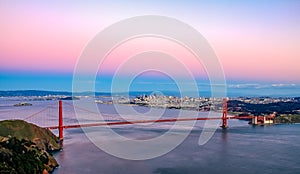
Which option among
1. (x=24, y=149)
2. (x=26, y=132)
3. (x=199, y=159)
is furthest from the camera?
(x=26, y=132)

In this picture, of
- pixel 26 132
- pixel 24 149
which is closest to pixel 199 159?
pixel 24 149

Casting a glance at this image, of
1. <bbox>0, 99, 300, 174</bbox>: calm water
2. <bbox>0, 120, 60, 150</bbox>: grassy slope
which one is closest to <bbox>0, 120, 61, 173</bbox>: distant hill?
<bbox>0, 120, 60, 150</bbox>: grassy slope

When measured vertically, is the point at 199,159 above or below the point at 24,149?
below

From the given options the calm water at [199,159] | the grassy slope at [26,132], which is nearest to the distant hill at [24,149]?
the grassy slope at [26,132]

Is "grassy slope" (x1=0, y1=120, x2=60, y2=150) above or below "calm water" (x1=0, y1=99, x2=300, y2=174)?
above

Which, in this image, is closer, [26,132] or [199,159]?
[199,159]

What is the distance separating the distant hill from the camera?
13.5 ft

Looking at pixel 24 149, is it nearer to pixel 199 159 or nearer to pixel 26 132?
pixel 26 132

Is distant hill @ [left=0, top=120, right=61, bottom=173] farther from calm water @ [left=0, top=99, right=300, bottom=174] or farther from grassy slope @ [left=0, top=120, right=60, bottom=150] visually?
calm water @ [left=0, top=99, right=300, bottom=174]

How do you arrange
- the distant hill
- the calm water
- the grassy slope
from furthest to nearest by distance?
the grassy slope, the calm water, the distant hill

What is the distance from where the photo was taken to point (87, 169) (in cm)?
497

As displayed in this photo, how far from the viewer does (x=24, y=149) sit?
482cm

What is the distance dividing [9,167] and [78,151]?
8.22ft

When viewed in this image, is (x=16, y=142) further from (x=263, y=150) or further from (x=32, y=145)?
(x=263, y=150)
